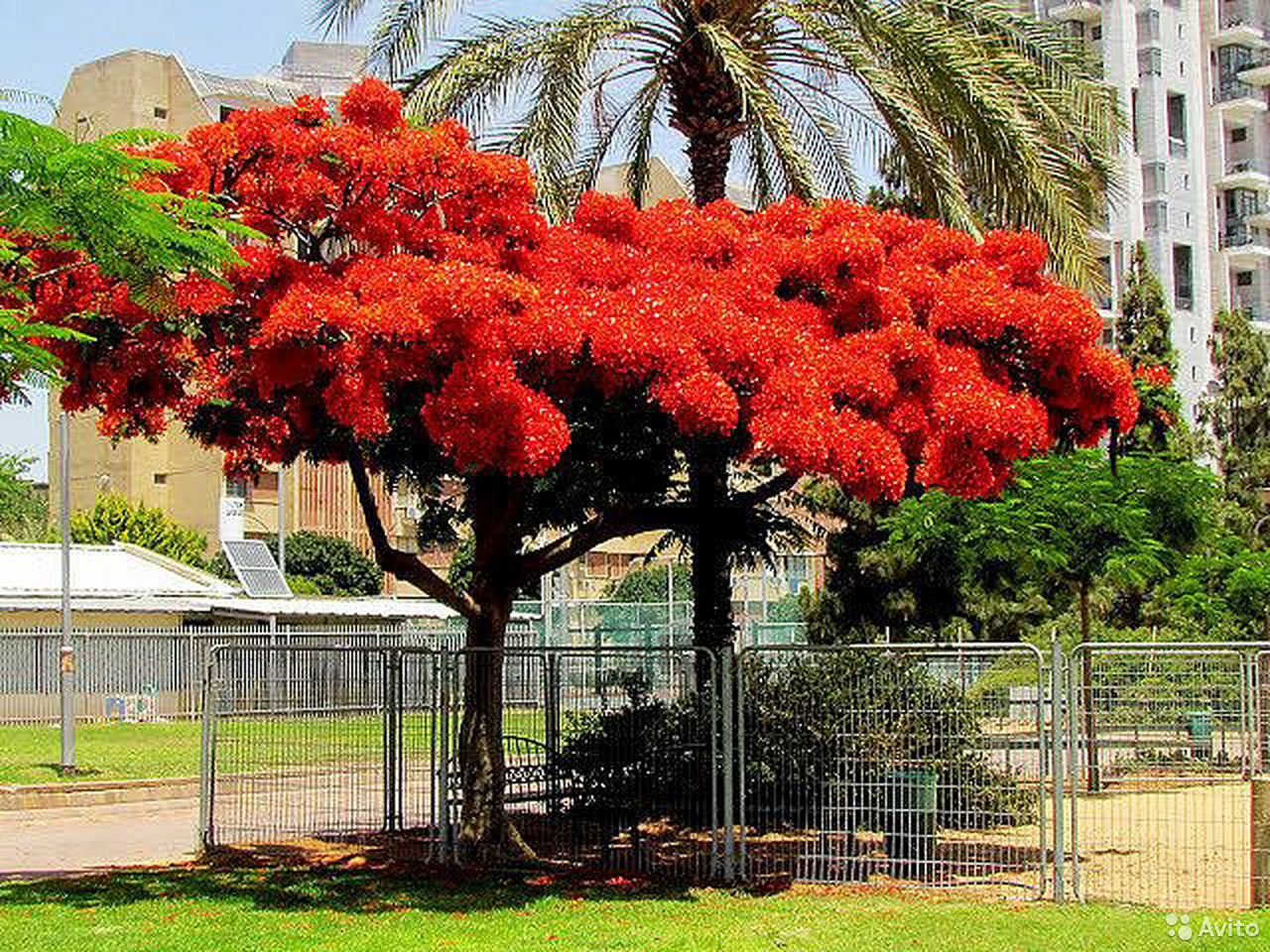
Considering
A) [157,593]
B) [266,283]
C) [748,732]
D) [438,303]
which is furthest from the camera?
[157,593]

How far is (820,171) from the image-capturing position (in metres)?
20.2

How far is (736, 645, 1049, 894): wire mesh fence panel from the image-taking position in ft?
44.3

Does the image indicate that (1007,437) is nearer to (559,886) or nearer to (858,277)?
(858,277)

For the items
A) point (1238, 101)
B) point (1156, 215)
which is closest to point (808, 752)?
point (1156, 215)

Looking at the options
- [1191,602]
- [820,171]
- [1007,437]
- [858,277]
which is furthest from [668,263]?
[1191,602]

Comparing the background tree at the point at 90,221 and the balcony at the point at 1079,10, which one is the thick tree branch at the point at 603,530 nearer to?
the background tree at the point at 90,221

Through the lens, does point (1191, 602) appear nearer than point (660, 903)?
No

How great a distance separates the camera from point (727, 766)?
13977mm

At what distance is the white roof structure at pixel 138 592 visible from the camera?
42094 mm

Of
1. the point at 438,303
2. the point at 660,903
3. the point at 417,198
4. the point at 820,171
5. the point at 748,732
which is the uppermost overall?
the point at 820,171

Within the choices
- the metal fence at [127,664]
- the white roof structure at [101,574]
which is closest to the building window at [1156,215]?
the metal fence at [127,664]

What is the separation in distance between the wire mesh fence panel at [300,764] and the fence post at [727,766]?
371cm

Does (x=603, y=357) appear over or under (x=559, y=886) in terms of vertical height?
over

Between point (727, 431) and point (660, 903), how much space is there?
354 cm
